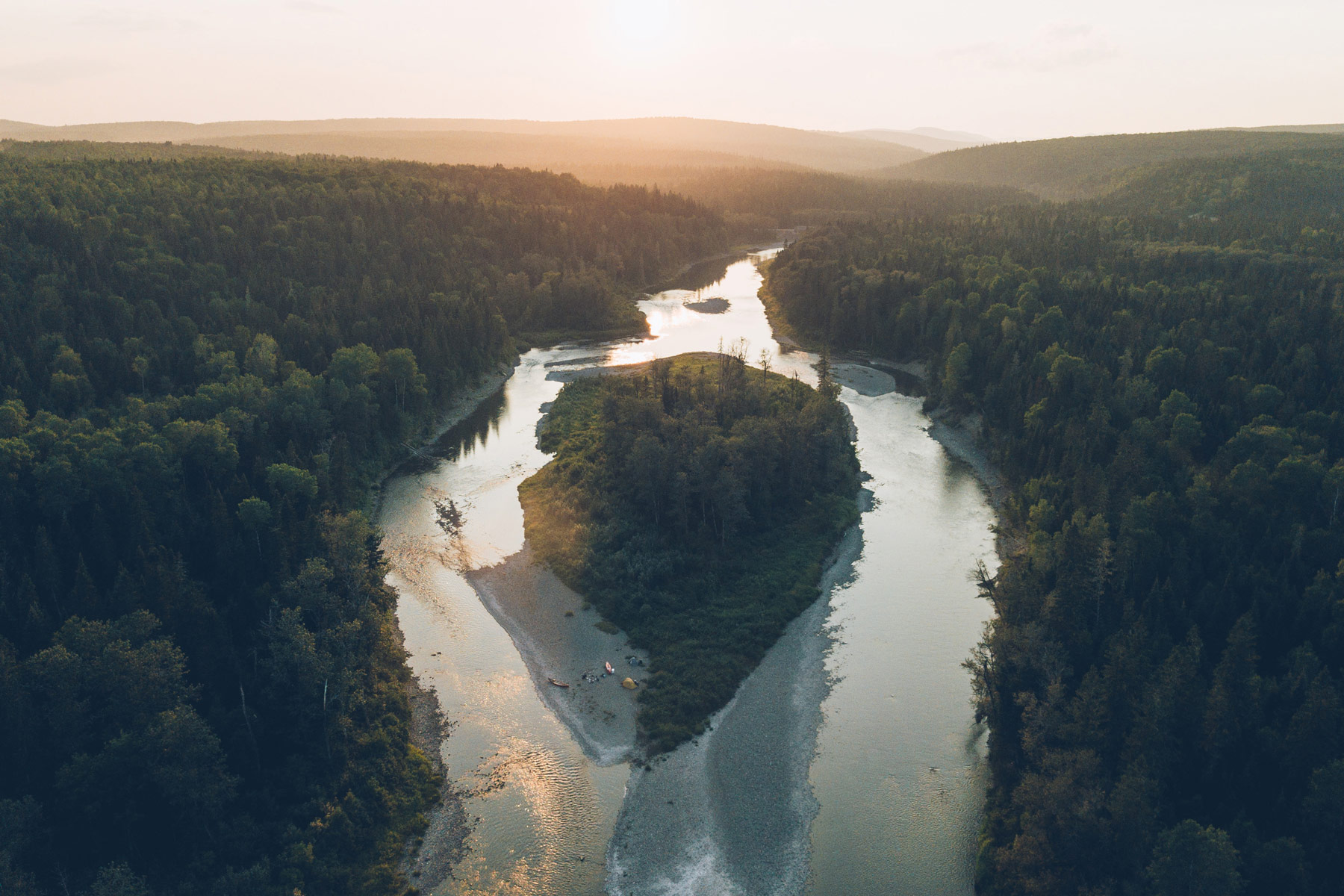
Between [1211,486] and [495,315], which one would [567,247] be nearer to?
[495,315]

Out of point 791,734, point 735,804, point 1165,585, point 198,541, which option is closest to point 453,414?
point 198,541

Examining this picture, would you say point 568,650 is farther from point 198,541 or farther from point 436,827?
point 198,541

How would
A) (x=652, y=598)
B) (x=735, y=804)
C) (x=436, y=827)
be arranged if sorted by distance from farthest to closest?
(x=652, y=598) < (x=735, y=804) < (x=436, y=827)

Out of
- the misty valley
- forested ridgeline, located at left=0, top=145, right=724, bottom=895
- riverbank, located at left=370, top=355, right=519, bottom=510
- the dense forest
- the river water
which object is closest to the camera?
forested ridgeline, located at left=0, top=145, right=724, bottom=895

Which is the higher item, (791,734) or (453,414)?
(453,414)

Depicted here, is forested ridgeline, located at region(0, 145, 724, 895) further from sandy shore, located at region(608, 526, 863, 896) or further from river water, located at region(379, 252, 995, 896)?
sandy shore, located at region(608, 526, 863, 896)

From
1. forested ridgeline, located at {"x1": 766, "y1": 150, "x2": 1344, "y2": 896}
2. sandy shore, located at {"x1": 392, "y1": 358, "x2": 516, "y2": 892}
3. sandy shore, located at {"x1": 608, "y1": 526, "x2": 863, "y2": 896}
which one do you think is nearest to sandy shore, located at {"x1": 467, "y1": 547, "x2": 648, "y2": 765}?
sandy shore, located at {"x1": 608, "y1": 526, "x2": 863, "y2": 896}

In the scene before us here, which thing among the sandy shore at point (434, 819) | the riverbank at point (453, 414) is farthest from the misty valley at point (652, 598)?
the riverbank at point (453, 414)
